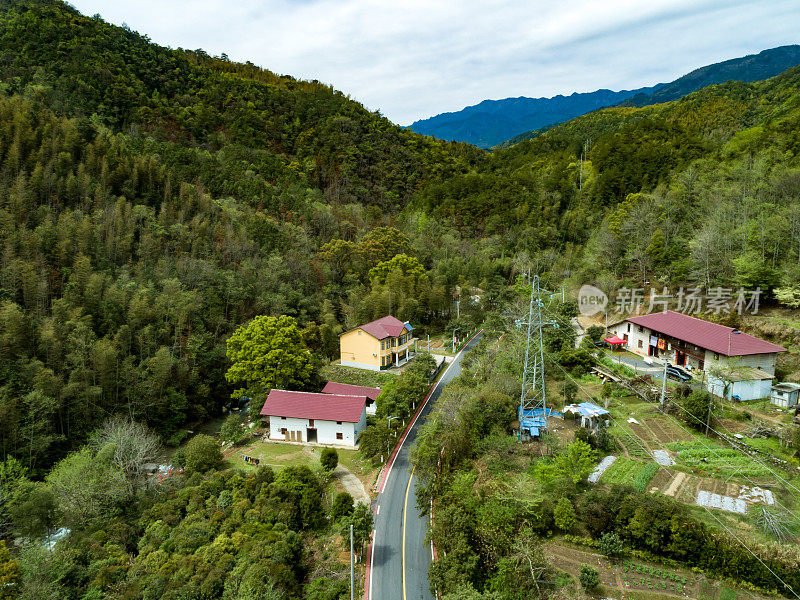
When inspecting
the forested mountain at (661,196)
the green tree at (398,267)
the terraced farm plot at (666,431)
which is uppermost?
the forested mountain at (661,196)

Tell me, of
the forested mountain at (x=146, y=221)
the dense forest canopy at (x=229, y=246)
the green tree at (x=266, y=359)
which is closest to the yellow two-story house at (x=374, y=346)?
the dense forest canopy at (x=229, y=246)

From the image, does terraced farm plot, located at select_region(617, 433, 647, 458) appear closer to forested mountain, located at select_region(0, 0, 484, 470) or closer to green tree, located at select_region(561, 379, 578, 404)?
green tree, located at select_region(561, 379, 578, 404)

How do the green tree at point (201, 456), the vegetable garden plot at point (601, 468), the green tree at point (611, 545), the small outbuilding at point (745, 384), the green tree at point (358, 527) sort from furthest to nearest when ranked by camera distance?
the green tree at point (201, 456) < the small outbuilding at point (745, 384) < the vegetable garden plot at point (601, 468) < the green tree at point (358, 527) < the green tree at point (611, 545)

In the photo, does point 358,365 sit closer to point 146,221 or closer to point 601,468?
point 601,468

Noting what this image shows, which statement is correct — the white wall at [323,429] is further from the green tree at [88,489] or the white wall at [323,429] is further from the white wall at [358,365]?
the white wall at [358,365]

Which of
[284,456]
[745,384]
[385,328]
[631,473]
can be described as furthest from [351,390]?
[745,384]
